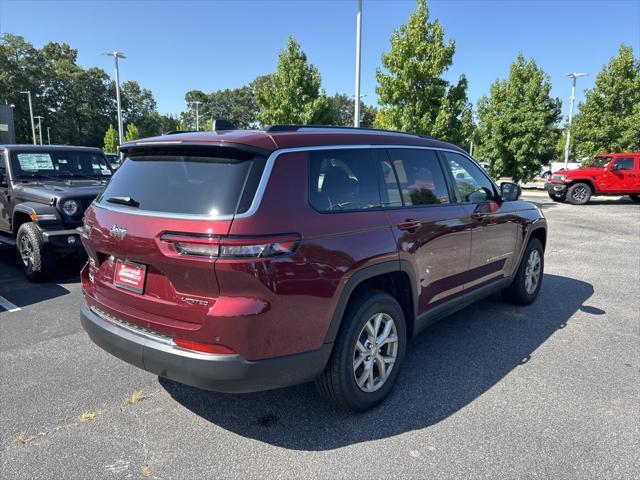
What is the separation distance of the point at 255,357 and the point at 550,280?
5.58m

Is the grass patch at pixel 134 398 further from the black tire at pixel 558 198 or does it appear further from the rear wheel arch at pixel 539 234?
the black tire at pixel 558 198

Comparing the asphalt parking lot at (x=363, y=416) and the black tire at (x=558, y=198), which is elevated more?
the black tire at (x=558, y=198)

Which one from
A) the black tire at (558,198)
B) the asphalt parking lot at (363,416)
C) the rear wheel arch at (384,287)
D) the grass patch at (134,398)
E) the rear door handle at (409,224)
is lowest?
the asphalt parking lot at (363,416)

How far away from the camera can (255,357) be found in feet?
7.82

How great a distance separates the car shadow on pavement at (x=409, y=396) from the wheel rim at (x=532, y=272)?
588mm

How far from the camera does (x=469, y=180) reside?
427 centimetres

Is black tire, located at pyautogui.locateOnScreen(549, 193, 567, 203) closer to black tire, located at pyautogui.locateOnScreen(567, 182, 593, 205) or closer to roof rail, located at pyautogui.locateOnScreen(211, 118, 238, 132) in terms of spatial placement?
black tire, located at pyautogui.locateOnScreen(567, 182, 593, 205)

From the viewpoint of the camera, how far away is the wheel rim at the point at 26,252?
232 inches

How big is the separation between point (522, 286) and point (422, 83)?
11.9 metres

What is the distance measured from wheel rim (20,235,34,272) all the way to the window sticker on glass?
1.48 metres

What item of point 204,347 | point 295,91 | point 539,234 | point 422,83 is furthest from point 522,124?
point 204,347

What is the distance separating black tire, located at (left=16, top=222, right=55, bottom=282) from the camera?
5.75m

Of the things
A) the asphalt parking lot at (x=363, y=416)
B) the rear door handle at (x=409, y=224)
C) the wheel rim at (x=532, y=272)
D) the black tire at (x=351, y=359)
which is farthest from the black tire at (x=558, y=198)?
the black tire at (x=351, y=359)

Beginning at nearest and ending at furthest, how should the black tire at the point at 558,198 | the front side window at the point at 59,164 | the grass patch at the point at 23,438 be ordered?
the grass patch at the point at 23,438
the front side window at the point at 59,164
the black tire at the point at 558,198
